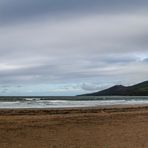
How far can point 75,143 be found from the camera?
60.3 ft

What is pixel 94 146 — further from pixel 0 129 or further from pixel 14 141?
pixel 0 129

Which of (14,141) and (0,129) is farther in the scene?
(0,129)

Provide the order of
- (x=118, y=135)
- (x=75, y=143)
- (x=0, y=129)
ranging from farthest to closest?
(x=0, y=129) → (x=118, y=135) → (x=75, y=143)

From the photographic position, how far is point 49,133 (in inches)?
883

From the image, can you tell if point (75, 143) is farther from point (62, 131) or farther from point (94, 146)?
point (62, 131)

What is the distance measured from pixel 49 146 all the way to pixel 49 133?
476 centimetres

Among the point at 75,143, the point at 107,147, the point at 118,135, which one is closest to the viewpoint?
the point at 107,147

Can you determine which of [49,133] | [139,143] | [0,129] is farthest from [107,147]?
[0,129]

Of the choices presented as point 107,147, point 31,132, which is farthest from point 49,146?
point 31,132

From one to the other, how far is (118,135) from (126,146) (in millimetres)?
3642

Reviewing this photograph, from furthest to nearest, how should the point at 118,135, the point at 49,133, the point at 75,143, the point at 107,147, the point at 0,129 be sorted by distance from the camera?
1. the point at 0,129
2. the point at 49,133
3. the point at 118,135
4. the point at 75,143
5. the point at 107,147

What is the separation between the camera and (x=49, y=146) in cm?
1767

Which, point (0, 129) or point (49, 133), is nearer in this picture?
point (49, 133)

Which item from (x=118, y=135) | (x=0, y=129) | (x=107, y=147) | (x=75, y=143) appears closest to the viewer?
(x=107, y=147)
